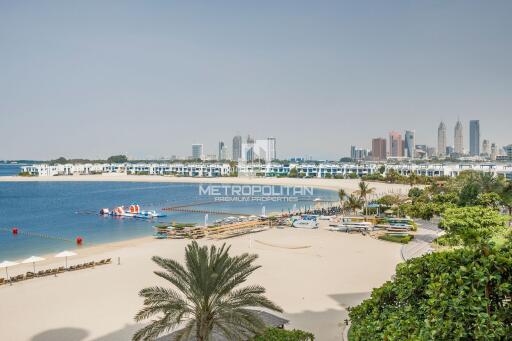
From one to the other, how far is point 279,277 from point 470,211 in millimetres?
9816

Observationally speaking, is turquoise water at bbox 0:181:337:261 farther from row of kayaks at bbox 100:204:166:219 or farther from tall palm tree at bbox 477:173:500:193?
tall palm tree at bbox 477:173:500:193

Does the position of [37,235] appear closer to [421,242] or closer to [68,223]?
[68,223]

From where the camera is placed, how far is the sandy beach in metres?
13.9

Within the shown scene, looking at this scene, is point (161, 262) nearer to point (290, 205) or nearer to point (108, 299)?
point (108, 299)

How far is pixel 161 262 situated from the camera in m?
10.4

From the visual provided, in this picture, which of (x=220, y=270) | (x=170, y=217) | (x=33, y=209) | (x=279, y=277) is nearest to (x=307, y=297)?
(x=279, y=277)

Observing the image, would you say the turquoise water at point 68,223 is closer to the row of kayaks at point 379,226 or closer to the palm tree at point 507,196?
the row of kayaks at point 379,226

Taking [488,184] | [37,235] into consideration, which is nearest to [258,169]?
[37,235]

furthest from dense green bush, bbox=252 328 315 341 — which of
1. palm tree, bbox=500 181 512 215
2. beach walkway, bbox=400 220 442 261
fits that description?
palm tree, bbox=500 181 512 215

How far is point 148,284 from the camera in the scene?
61.4 feet

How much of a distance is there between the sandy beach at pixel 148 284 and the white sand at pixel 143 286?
0.11 ft

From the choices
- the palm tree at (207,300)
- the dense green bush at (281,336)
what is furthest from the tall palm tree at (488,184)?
the palm tree at (207,300)

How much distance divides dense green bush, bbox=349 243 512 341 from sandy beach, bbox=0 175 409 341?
20.6 ft

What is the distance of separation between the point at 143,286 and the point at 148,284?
1.01 ft
